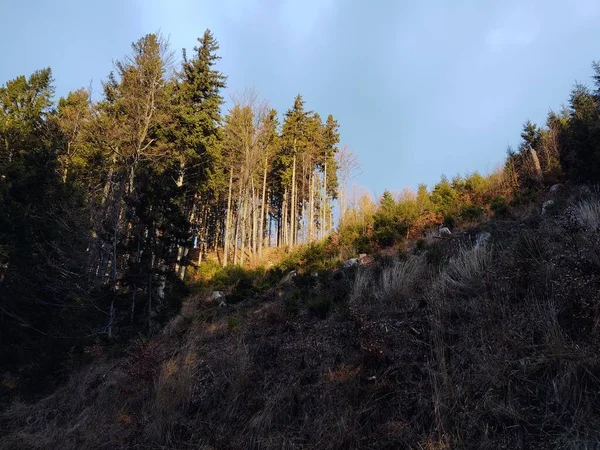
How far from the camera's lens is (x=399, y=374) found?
12.9 ft

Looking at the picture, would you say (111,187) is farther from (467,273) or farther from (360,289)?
(467,273)

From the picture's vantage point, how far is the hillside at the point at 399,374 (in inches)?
118

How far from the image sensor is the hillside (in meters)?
3.00

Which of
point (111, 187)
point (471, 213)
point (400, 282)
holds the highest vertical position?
point (111, 187)

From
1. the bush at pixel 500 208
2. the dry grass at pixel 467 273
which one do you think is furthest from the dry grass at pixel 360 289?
the bush at pixel 500 208

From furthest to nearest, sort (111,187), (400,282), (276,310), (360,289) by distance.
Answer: (111,187) → (276,310) → (360,289) → (400,282)

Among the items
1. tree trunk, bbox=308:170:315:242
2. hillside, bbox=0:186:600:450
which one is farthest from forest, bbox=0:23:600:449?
tree trunk, bbox=308:170:315:242

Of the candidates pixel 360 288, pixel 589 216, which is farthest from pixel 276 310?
pixel 589 216

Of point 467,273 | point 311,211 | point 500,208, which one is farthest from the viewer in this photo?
point 311,211

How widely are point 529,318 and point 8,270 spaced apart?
1489cm

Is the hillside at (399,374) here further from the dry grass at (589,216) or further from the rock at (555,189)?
the rock at (555,189)

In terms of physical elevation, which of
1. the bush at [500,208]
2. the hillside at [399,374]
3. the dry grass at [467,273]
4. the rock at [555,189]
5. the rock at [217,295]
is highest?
the rock at [555,189]

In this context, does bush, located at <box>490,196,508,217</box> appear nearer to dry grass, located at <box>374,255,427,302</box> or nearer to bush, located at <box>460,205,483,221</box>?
bush, located at <box>460,205,483,221</box>

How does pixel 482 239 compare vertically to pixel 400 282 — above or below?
above
